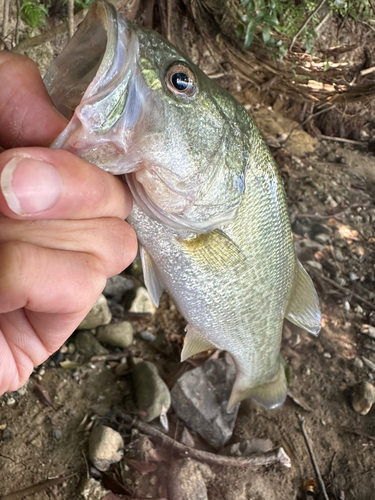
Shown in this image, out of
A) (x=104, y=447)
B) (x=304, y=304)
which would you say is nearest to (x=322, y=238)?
(x=304, y=304)

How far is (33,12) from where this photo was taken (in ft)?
7.93

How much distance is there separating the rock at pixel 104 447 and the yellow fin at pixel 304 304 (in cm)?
104

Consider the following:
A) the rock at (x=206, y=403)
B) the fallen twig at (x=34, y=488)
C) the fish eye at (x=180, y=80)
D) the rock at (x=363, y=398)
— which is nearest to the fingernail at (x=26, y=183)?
the fish eye at (x=180, y=80)

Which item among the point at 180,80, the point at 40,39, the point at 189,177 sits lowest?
the point at 189,177

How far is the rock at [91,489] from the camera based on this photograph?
1872 mm

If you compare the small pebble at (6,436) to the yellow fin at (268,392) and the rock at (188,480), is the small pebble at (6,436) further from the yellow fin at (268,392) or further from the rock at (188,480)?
the yellow fin at (268,392)

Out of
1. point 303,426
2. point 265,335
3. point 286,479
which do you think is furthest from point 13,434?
point 303,426

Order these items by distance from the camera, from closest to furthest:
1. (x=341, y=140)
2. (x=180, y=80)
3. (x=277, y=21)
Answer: (x=180, y=80), (x=277, y=21), (x=341, y=140)

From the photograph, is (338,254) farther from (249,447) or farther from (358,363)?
(249,447)

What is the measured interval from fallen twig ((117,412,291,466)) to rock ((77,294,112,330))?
20.6 inches

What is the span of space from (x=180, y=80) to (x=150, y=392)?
174 centimetres

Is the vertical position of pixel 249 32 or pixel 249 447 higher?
pixel 249 32

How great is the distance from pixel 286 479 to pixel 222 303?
126 cm

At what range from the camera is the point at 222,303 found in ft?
5.12
